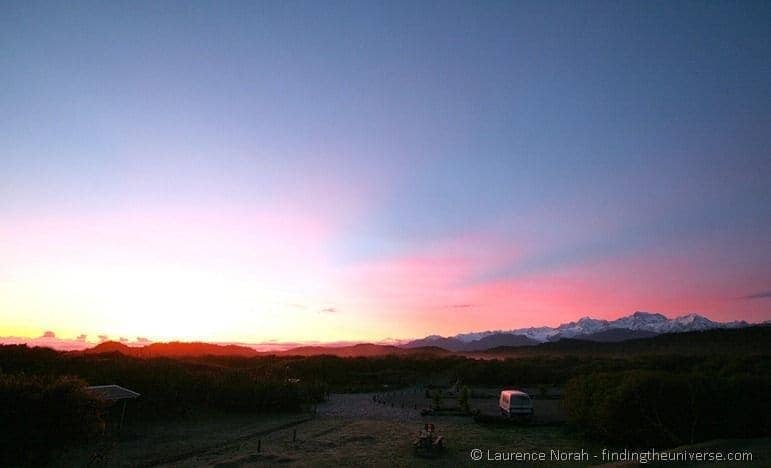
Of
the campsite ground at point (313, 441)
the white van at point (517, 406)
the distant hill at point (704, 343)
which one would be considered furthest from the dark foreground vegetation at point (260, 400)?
the distant hill at point (704, 343)

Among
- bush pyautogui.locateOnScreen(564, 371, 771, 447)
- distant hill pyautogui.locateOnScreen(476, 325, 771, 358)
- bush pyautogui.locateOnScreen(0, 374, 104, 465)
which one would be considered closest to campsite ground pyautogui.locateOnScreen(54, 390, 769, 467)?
bush pyautogui.locateOnScreen(0, 374, 104, 465)

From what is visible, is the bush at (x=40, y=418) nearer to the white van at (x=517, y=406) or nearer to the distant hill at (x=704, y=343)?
the white van at (x=517, y=406)

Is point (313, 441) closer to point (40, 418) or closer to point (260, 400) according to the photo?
point (40, 418)

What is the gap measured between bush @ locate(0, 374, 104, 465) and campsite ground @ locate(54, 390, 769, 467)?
3.65ft

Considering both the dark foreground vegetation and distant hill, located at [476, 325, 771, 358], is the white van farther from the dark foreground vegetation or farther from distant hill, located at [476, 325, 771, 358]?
distant hill, located at [476, 325, 771, 358]

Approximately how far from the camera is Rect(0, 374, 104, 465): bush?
60.3ft

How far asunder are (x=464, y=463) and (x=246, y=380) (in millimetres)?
21668

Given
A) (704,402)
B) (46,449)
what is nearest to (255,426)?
(46,449)

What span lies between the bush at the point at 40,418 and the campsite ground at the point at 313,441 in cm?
111

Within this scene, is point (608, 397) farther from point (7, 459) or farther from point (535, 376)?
point (535, 376)

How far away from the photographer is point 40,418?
739 inches

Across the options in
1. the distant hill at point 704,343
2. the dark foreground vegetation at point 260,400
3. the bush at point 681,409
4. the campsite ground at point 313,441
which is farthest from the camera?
the distant hill at point 704,343

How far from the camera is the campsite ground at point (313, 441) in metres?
19.0

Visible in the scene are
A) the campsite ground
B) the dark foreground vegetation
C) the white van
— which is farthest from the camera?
the white van
